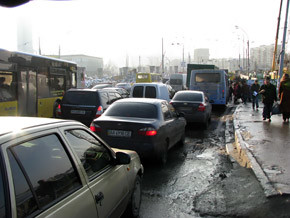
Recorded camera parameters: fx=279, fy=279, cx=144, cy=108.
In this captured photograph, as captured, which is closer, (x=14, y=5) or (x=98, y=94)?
(x=14, y=5)

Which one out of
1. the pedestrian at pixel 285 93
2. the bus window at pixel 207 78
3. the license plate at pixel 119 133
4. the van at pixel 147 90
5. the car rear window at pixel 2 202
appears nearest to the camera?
the car rear window at pixel 2 202

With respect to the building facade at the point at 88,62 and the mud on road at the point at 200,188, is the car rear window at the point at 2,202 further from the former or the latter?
the building facade at the point at 88,62

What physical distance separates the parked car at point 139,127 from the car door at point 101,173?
2.45 meters

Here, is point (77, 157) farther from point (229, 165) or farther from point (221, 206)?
point (229, 165)

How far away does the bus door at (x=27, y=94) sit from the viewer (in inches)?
410

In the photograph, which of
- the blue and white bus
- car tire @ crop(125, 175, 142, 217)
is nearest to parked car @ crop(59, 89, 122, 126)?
car tire @ crop(125, 175, 142, 217)

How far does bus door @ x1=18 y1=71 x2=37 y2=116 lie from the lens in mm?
10420

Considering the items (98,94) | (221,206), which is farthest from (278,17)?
(221,206)

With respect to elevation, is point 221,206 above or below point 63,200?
below

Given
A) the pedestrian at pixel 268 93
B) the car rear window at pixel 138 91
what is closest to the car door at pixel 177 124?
the car rear window at pixel 138 91

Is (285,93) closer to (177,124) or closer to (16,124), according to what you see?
(177,124)

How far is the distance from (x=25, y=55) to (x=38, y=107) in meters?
2.19

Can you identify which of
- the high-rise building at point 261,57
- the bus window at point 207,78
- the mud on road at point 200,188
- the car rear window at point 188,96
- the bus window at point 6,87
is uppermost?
the high-rise building at point 261,57

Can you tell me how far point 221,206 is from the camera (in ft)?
14.2
